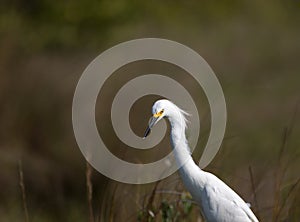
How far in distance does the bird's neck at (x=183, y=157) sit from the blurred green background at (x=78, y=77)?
339cm

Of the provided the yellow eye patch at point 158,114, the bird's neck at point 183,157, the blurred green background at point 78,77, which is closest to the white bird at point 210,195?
the bird's neck at point 183,157

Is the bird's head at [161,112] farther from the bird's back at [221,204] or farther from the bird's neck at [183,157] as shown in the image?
the bird's back at [221,204]

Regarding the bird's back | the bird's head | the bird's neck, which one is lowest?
the bird's back

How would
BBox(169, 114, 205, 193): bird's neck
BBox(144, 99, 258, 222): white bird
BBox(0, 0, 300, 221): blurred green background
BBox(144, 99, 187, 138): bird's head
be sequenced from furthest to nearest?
1. BBox(0, 0, 300, 221): blurred green background
2. BBox(144, 99, 258, 222): white bird
3. BBox(169, 114, 205, 193): bird's neck
4. BBox(144, 99, 187, 138): bird's head

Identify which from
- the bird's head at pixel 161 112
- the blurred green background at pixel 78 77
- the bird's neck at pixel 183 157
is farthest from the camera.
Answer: the blurred green background at pixel 78 77

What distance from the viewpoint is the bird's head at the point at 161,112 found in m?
3.71

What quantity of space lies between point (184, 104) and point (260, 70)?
6.66 metres

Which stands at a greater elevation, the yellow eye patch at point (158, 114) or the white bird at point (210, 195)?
the yellow eye patch at point (158, 114)

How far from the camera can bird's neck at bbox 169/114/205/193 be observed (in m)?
3.98

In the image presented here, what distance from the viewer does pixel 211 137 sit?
498 cm

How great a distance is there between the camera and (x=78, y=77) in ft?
34.7

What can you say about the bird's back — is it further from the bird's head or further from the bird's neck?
the bird's head

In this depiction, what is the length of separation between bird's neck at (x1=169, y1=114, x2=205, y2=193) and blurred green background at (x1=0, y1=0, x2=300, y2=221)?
11.1 feet

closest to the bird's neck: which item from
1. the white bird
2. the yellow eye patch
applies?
the white bird
